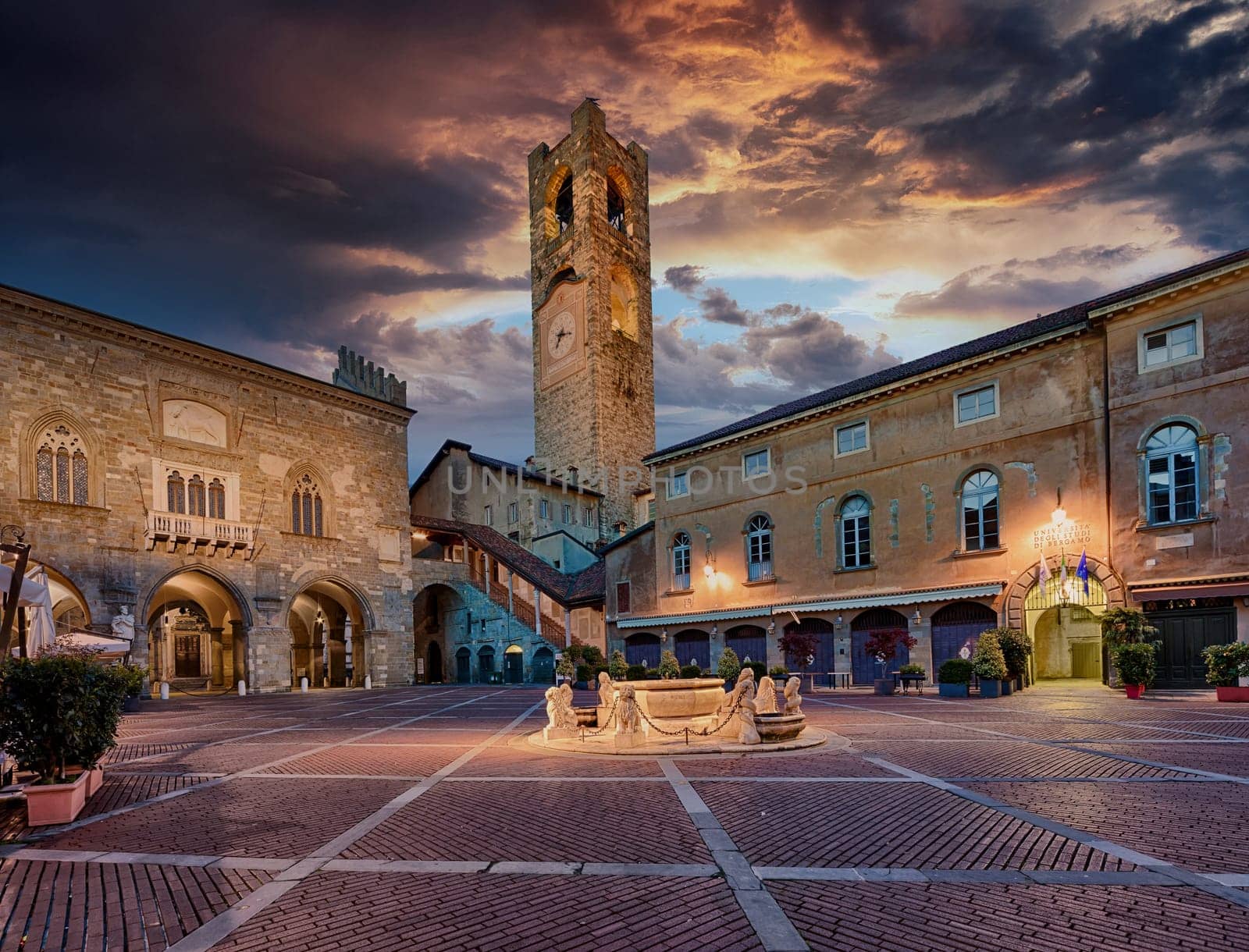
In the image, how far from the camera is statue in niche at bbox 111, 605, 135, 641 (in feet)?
83.9

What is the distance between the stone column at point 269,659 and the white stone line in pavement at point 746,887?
27416 millimetres

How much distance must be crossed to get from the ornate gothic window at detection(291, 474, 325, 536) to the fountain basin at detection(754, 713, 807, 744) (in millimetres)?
26580

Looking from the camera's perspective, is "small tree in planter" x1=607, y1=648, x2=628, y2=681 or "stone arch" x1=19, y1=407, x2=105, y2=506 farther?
"small tree in planter" x1=607, y1=648, x2=628, y2=681

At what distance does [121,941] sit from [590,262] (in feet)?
155

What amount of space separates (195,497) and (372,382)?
11649 millimetres

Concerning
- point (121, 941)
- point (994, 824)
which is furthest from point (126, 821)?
point (994, 824)

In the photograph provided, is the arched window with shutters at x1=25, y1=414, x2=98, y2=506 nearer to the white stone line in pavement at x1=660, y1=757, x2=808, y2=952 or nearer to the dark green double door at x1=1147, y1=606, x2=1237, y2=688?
the white stone line in pavement at x1=660, y1=757, x2=808, y2=952

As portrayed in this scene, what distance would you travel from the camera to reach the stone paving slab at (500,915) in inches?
177

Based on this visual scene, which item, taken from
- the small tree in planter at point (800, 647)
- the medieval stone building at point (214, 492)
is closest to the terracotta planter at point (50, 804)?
the small tree in planter at point (800, 647)

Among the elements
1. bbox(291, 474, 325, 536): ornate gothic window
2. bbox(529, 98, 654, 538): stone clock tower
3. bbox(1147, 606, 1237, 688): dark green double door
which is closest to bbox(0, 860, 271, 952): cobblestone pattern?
bbox(1147, 606, 1237, 688): dark green double door

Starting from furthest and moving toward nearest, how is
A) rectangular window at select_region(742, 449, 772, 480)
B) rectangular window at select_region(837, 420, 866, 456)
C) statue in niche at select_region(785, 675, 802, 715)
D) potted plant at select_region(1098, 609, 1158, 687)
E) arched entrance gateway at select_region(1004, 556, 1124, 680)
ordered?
rectangular window at select_region(742, 449, 772, 480)
rectangular window at select_region(837, 420, 866, 456)
arched entrance gateway at select_region(1004, 556, 1124, 680)
potted plant at select_region(1098, 609, 1158, 687)
statue in niche at select_region(785, 675, 802, 715)

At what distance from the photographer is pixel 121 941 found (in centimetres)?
468

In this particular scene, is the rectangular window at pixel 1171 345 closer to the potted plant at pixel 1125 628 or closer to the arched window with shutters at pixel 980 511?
the arched window with shutters at pixel 980 511

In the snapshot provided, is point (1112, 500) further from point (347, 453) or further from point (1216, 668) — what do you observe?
point (347, 453)
